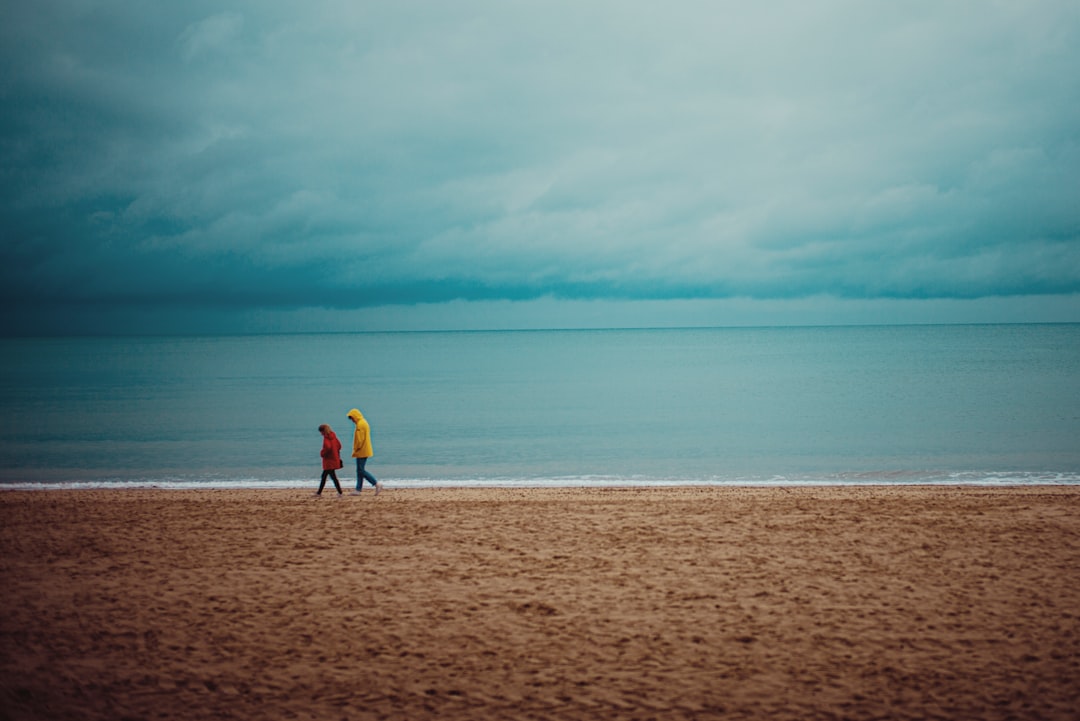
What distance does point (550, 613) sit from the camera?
8281mm

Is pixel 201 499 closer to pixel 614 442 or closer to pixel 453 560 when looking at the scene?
pixel 453 560

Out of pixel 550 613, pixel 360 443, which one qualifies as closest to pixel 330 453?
pixel 360 443

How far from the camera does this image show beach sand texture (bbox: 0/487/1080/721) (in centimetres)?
631

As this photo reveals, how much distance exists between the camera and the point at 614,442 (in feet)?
95.0

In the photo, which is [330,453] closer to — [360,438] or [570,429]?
[360,438]

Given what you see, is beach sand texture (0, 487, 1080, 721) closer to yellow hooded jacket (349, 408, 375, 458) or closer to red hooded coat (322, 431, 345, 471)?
red hooded coat (322, 431, 345, 471)

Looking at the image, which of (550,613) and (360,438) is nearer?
(550,613)

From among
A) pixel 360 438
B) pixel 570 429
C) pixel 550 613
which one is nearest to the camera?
pixel 550 613

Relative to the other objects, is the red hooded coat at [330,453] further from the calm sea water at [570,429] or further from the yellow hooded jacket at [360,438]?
the calm sea water at [570,429]

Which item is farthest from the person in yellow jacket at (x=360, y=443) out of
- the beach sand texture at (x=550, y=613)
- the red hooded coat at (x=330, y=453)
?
the beach sand texture at (x=550, y=613)

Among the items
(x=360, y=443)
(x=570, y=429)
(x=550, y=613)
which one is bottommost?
(x=550, y=613)

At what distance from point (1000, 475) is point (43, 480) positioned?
2757 centimetres

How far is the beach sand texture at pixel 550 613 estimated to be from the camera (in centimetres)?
631

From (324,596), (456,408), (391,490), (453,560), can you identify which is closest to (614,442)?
(391,490)
